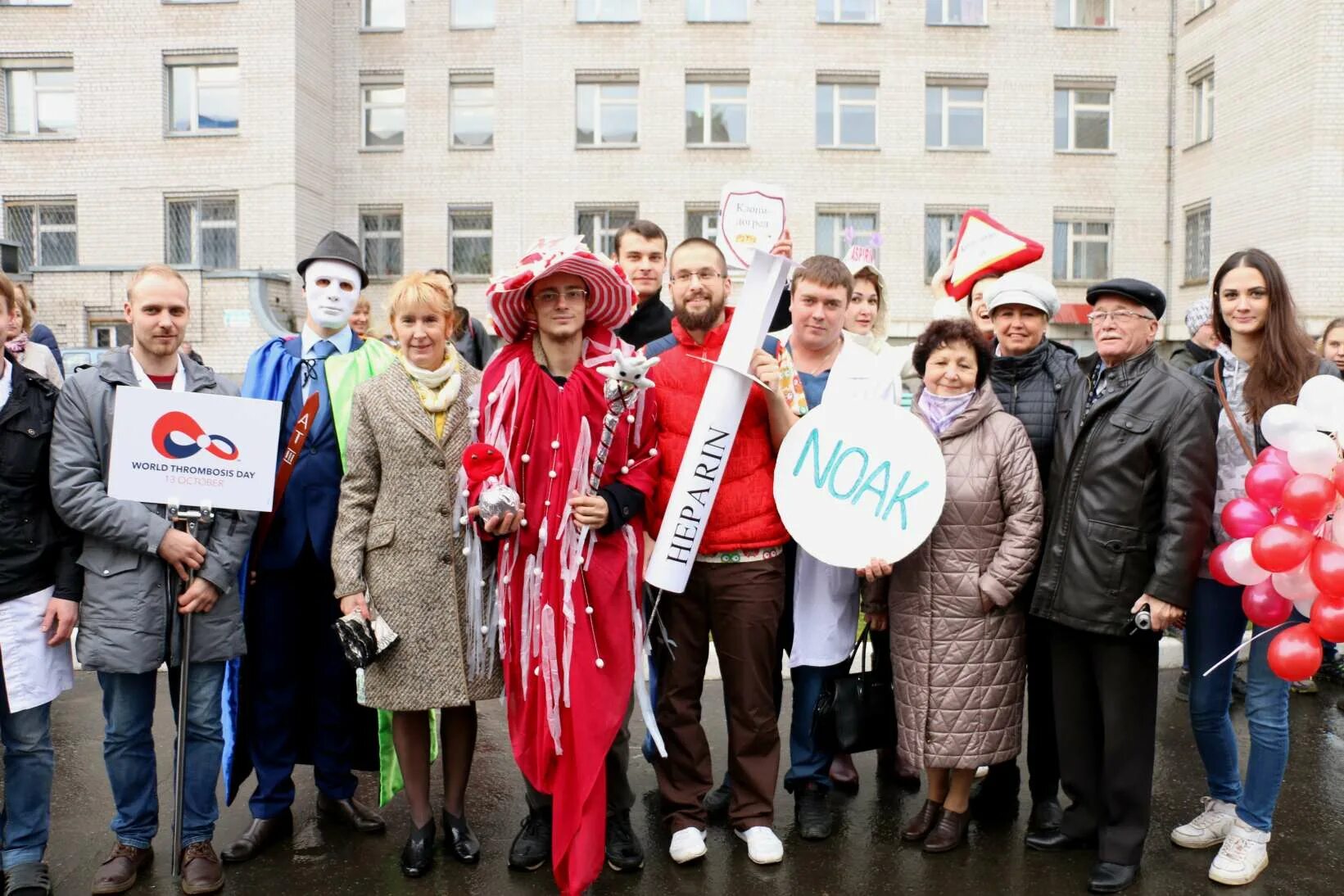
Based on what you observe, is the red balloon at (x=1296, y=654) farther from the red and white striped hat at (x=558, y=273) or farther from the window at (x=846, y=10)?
the window at (x=846, y=10)

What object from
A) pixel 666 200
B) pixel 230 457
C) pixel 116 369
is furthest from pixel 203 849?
pixel 666 200

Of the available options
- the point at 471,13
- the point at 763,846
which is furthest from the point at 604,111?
the point at 763,846

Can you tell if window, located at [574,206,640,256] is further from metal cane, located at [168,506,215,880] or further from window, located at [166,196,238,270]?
metal cane, located at [168,506,215,880]

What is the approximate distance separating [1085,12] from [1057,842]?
23517mm

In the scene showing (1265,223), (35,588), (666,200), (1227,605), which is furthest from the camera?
(666,200)

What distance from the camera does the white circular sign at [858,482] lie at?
12.8ft

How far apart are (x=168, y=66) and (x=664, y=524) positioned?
23.6 metres

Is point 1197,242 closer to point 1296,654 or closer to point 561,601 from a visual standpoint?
point 1296,654

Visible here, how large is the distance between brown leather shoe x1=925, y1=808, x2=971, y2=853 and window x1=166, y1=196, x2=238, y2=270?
72.9 feet

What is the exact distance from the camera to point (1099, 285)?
13.0ft

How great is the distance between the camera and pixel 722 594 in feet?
13.2

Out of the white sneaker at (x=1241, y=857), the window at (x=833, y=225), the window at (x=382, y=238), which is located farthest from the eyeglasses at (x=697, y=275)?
the window at (x=382, y=238)

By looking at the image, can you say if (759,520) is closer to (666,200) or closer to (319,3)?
(666,200)

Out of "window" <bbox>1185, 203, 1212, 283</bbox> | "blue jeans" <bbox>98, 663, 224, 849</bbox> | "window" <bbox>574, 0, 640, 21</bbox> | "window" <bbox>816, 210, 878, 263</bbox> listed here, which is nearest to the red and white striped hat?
"blue jeans" <bbox>98, 663, 224, 849</bbox>
